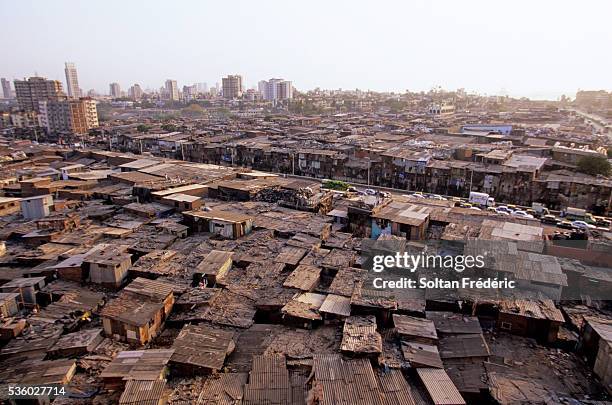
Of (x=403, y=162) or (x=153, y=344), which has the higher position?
(x=403, y=162)

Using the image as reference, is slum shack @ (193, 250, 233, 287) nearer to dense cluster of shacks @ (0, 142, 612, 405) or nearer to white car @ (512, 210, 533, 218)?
dense cluster of shacks @ (0, 142, 612, 405)

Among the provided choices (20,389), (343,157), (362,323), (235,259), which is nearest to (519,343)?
(362,323)

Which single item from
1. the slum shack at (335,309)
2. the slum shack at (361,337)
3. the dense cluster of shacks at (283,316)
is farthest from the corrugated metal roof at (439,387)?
the slum shack at (335,309)

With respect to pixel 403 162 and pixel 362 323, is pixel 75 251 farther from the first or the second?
pixel 403 162

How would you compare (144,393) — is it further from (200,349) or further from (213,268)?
(213,268)

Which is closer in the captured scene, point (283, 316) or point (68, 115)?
point (283, 316)

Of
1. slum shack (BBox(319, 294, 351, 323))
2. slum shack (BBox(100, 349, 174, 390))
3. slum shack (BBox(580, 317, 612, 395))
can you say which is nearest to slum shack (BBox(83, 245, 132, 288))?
slum shack (BBox(100, 349, 174, 390))

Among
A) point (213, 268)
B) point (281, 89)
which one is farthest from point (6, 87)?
point (213, 268)
